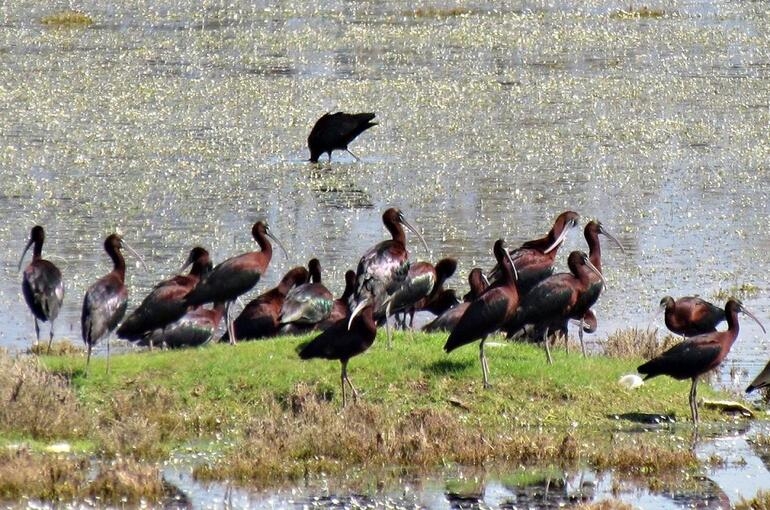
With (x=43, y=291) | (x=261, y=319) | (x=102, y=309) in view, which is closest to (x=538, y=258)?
(x=261, y=319)

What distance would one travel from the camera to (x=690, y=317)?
1684 centimetres

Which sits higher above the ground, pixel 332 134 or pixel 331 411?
pixel 332 134

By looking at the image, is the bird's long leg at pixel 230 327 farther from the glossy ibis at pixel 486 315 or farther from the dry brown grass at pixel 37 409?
the dry brown grass at pixel 37 409

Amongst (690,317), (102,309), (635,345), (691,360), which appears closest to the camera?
(691,360)

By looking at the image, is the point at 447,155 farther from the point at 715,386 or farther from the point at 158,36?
the point at 158,36

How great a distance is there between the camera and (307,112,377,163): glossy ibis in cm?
2870

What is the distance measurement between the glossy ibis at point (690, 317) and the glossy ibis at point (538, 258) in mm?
1244

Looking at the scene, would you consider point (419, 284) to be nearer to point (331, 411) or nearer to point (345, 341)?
point (345, 341)

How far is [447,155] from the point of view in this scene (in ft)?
96.0

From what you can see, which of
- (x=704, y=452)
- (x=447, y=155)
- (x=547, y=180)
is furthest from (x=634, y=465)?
(x=447, y=155)

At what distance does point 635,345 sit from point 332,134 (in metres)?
13.1

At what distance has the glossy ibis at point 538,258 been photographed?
16328 mm

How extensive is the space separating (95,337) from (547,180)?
13.6 metres

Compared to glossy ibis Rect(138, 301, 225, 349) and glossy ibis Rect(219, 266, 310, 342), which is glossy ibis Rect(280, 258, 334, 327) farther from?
glossy ibis Rect(138, 301, 225, 349)
